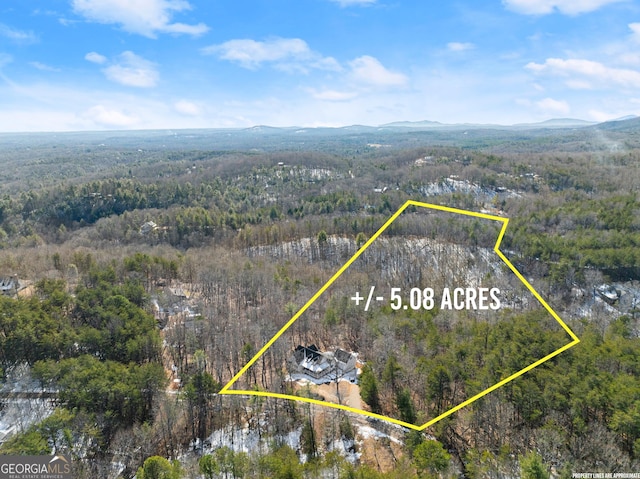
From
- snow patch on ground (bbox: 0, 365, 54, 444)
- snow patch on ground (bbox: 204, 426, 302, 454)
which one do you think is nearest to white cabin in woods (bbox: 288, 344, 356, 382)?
snow patch on ground (bbox: 204, 426, 302, 454)

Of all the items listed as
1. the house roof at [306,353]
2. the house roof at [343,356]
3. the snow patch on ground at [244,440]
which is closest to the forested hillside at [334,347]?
the snow patch on ground at [244,440]

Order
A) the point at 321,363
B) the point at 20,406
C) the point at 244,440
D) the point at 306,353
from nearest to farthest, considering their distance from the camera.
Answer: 1. the point at 244,440
2. the point at 20,406
3. the point at 321,363
4. the point at 306,353

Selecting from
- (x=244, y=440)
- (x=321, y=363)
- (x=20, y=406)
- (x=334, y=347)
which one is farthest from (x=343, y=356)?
(x=20, y=406)

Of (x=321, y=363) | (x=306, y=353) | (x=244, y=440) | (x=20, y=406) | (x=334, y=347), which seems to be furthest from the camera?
(x=334, y=347)

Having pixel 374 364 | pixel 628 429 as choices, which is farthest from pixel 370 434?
pixel 628 429

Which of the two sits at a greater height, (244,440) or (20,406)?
(20,406)

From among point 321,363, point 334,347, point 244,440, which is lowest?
point 244,440

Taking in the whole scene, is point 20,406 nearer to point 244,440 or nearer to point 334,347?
point 244,440

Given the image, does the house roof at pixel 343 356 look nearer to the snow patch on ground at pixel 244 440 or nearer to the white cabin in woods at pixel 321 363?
the white cabin in woods at pixel 321 363

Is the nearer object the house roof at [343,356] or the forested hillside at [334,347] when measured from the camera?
the forested hillside at [334,347]

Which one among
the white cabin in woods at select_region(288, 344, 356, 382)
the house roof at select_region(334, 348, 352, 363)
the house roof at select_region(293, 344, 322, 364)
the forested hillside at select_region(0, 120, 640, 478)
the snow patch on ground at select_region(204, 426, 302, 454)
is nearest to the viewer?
the forested hillside at select_region(0, 120, 640, 478)

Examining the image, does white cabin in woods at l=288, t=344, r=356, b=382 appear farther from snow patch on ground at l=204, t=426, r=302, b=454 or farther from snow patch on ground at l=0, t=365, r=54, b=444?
snow patch on ground at l=0, t=365, r=54, b=444
